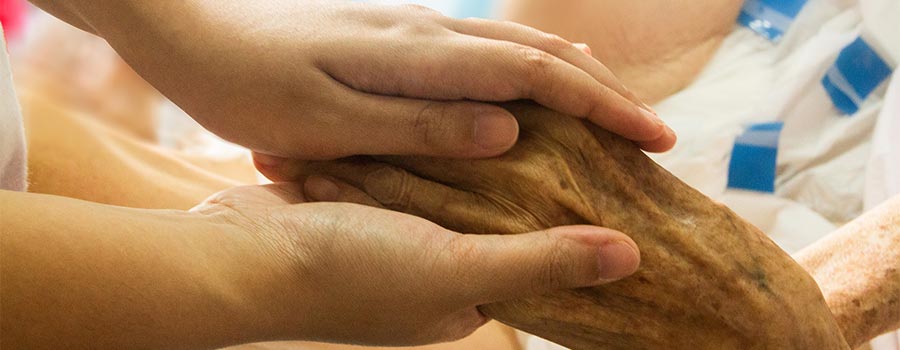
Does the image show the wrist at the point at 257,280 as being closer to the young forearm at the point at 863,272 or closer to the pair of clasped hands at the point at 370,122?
the pair of clasped hands at the point at 370,122

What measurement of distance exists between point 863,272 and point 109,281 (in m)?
0.83

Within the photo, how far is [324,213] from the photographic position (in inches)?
30.2

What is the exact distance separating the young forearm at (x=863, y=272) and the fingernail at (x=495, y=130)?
44 centimetres

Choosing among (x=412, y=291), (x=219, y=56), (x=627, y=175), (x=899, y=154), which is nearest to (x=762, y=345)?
(x=627, y=175)

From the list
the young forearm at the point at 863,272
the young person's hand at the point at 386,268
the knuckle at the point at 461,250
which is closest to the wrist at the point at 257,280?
the young person's hand at the point at 386,268

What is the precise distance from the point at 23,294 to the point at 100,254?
60 mm

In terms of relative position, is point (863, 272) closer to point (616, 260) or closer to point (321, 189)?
point (616, 260)

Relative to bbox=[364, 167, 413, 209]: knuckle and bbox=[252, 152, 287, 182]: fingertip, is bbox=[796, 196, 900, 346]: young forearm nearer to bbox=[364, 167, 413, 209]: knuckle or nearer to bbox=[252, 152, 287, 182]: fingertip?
bbox=[364, 167, 413, 209]: knuckle

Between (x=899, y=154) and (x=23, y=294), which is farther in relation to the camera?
(x=899, y=154)

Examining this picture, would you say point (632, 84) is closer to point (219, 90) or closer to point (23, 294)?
point (219, 90)

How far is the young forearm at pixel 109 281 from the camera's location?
1.90ft

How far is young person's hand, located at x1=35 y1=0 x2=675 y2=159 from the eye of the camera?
2.71ft

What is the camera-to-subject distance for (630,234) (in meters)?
0.84

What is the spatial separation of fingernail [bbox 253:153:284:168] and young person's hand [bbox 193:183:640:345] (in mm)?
141
